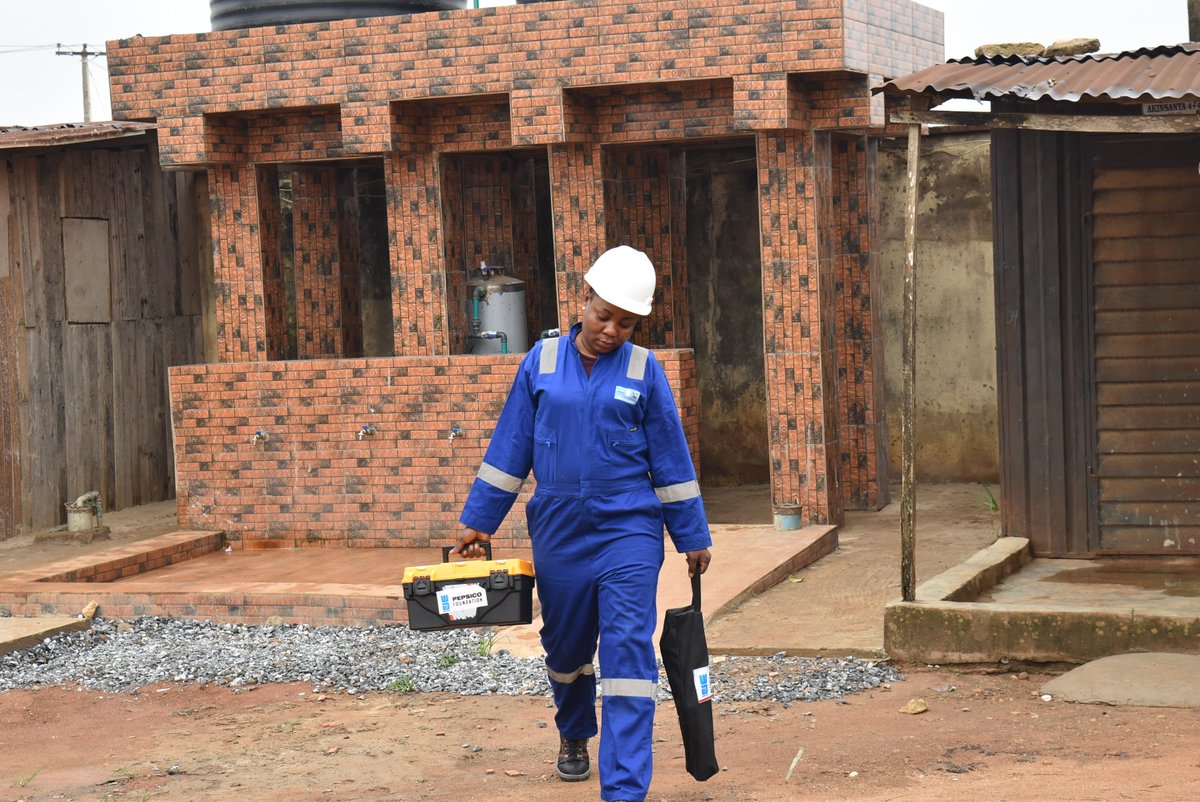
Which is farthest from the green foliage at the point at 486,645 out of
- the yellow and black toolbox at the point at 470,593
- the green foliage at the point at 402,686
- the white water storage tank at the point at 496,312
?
the white water storage tank at the point at 496,312

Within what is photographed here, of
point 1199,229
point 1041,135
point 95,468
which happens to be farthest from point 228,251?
point 1199,229

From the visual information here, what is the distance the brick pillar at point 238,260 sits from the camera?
1387 cm

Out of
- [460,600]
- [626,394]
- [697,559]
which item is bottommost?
[460,600]

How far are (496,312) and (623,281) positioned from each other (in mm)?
7872

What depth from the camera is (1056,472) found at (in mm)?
10266

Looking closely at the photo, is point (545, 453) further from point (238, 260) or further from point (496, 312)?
point (238, 260)

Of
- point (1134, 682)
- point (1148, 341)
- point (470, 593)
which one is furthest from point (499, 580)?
point (1148, 341)

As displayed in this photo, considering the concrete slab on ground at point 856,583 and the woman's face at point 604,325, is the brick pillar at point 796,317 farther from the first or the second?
the woman's face at point 604,325

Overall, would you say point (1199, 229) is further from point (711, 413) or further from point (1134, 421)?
point (711, 413)

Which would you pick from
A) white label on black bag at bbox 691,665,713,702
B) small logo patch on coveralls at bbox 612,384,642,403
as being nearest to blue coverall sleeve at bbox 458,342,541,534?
small logo patch on coveralls at bbox 612,384,642,403

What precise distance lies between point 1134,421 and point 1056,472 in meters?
0.55

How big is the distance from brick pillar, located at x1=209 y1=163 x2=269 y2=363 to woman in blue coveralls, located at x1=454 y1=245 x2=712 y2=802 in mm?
7856

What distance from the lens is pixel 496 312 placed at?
45.9 feet

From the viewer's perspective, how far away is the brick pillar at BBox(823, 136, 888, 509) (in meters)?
13.6
